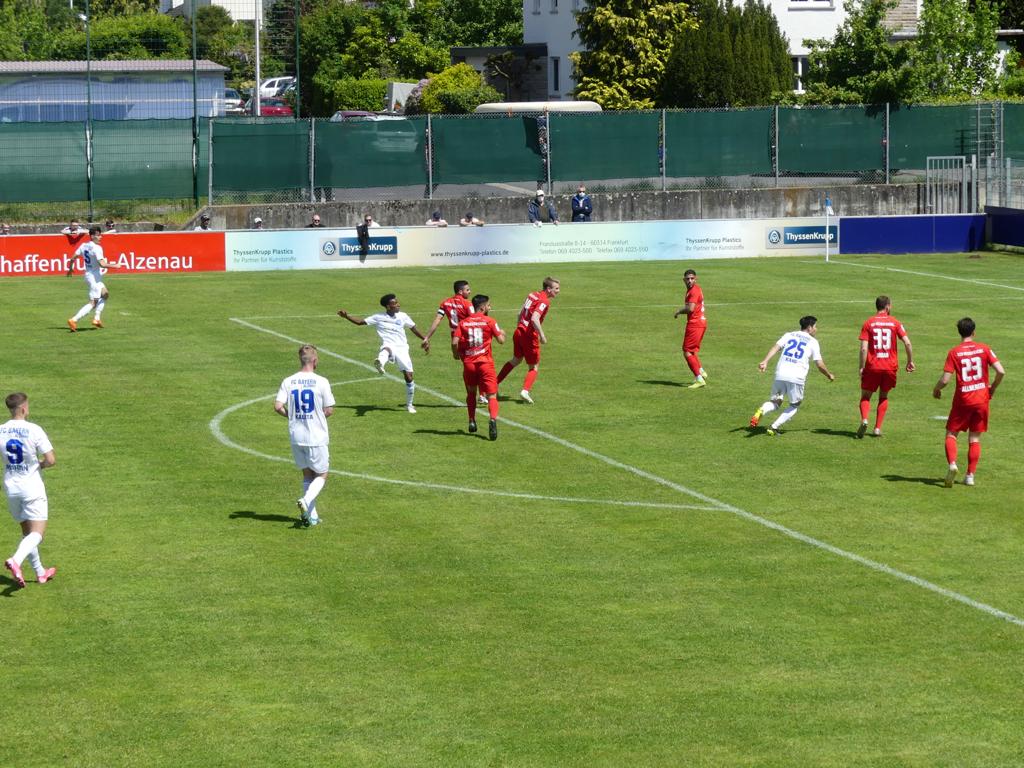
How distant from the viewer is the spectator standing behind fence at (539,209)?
2169 inches

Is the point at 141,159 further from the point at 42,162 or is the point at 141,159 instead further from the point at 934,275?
Result: the point at 934,275

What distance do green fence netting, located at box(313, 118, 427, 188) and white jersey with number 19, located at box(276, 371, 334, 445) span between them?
3985 cm

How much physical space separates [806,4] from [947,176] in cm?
2603

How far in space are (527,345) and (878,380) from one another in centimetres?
585

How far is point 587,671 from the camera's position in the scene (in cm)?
1380

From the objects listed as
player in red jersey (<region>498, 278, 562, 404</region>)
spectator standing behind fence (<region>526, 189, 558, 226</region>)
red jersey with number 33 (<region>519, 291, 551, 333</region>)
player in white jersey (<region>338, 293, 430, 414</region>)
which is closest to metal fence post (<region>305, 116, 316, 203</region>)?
spectator standing behind fence (<region>526, 189, 558, 226</region>)

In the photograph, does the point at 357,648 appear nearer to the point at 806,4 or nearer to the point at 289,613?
the point at 289,613

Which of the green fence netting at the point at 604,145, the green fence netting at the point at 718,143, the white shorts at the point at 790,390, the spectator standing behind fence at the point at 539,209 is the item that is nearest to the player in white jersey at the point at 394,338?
the white shorts at the point at 790,390

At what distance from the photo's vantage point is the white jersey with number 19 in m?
18.1

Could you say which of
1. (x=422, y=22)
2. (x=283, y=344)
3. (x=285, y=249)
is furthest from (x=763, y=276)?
(x=422, y=22)

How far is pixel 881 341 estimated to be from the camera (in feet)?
77.7

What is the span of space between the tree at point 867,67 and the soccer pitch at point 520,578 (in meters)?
39.7

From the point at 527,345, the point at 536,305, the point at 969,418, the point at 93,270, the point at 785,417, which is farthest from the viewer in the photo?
the point at 93,270

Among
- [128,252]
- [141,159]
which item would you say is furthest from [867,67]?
[128,252]
